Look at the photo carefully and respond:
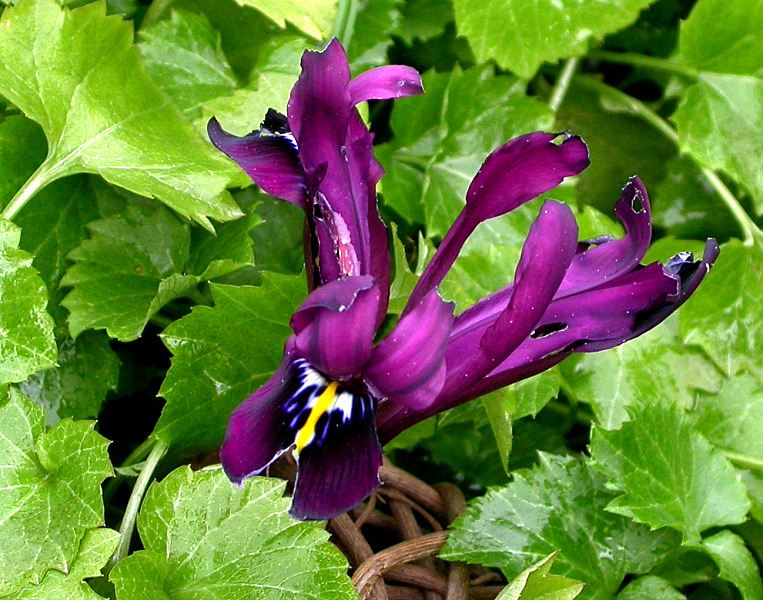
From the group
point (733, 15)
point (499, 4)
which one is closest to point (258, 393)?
point (499, 4)

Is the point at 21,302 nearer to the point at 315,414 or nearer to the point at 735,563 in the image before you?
the point at 315,414

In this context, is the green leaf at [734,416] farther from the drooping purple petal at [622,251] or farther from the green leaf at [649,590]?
the drooping purple petal at [622,251]

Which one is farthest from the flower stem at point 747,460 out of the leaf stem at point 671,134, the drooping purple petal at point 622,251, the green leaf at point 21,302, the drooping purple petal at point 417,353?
the green leaf at point 21,302

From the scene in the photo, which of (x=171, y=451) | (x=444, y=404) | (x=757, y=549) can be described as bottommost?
(x=757, y=549)

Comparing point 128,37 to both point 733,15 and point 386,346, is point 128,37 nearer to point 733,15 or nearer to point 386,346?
point 386,346

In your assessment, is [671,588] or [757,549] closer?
[671,588]

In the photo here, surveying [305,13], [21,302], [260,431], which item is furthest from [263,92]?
[260,431]
